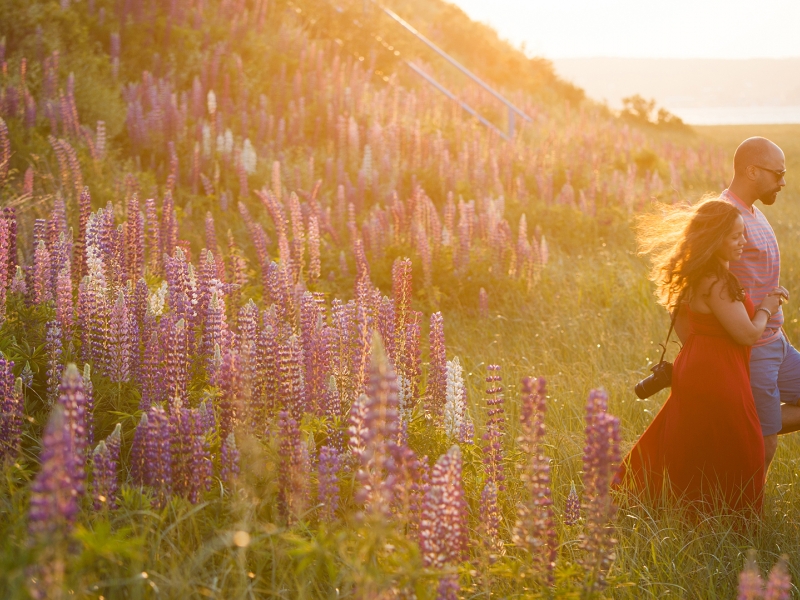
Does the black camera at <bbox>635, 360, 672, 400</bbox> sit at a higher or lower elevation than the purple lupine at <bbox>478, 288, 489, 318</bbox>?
higher

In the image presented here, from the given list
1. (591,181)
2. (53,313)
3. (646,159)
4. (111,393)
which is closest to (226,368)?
(111,393)

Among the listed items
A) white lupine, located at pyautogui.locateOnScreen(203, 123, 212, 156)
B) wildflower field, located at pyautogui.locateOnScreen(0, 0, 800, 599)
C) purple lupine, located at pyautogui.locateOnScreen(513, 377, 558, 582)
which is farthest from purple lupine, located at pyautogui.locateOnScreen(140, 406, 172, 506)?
white lupine, located at pyautogui.locateOnScreen(203, 123, 212, 156)

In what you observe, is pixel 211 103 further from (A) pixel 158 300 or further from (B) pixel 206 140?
(A) pixel 158 300

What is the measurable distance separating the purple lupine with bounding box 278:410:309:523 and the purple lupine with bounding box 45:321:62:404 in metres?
1.33

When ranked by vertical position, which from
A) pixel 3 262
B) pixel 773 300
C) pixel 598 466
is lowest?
pixel 3 262

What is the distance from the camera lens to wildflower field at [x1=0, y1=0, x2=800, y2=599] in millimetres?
2477

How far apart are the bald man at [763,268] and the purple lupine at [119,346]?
3.39 meters

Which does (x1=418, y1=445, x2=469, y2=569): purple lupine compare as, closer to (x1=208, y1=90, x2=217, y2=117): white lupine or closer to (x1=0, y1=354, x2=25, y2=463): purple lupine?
(x1=0, y1=354, x2=25, y2=463): purple lupine

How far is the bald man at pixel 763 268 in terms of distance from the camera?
161 inches

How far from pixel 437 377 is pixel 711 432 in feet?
4.80

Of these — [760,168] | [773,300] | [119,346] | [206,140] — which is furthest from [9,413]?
[206,140]

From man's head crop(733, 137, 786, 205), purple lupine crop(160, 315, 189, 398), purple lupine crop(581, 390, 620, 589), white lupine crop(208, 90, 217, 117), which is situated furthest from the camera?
white lupine crop(208, 90, 217, 117)

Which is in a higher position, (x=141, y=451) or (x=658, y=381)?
(x=658, y=381)

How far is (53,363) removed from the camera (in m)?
3.59
